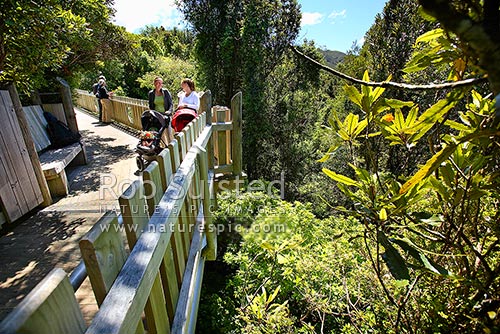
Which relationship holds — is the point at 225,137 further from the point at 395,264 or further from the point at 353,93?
the point at 395,264

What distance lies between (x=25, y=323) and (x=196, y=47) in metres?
13.4

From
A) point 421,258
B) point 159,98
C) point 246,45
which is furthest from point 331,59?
point 421,258

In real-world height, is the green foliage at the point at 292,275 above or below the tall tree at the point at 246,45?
below

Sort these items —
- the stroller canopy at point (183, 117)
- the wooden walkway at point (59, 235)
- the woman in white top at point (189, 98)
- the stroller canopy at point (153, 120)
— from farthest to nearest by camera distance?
1. the stroller canopy at point (153, 120)
2. the woman in white top at point (189, 98)
3. the stroller canopy at point (183, 117)
4. the wooden walkway at point (59, 235)

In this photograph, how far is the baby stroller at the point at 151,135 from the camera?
189 inches

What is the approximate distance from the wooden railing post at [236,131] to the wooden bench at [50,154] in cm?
302

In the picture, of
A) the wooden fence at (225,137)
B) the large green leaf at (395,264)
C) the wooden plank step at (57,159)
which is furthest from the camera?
the wooden fence at (225,137)


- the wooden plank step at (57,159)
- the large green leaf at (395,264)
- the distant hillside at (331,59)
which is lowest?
the wooden plank step at (57,159)

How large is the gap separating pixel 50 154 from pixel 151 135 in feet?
6.31

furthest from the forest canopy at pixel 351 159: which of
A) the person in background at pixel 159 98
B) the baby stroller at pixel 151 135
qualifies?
the baby stroller at pixel 151 135

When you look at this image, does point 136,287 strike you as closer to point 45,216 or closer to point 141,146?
point 45,216

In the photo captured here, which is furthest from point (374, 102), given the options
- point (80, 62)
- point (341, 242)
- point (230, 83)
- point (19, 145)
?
point (230, 83)

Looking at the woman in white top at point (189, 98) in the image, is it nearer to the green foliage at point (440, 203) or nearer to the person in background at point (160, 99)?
the person in background at point (160, 99)

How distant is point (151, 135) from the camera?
4957mm
